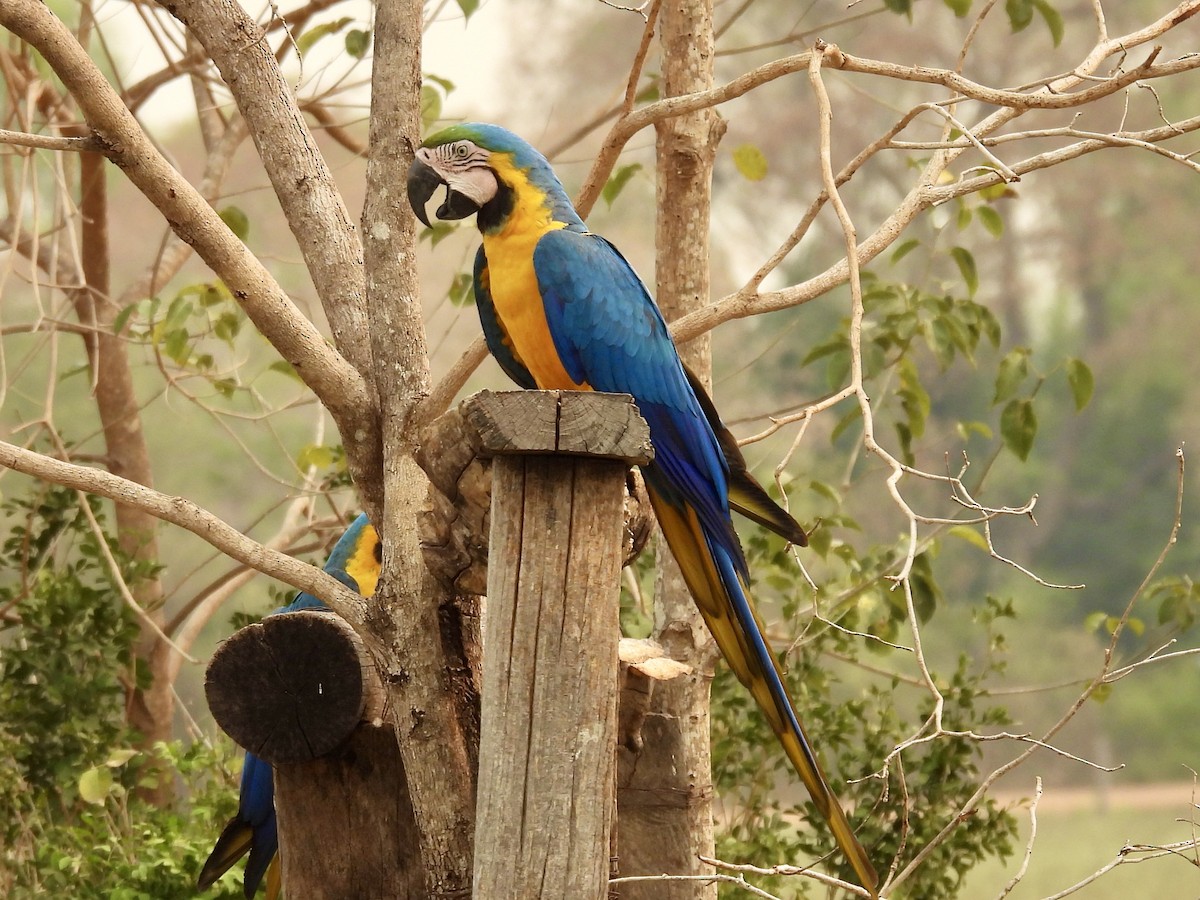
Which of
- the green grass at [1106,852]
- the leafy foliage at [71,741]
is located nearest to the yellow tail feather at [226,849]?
the leafy foliage at [71,741]

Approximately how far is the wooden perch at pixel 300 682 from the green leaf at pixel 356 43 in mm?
1030

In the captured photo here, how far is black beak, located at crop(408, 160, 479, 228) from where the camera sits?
1.45m

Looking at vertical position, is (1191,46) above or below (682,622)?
above

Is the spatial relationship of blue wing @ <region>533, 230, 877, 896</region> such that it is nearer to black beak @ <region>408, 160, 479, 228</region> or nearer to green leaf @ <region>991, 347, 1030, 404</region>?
black beak @ <region>408, 160, 479, 228</region>

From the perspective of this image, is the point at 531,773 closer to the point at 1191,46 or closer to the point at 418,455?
the point at 418,455

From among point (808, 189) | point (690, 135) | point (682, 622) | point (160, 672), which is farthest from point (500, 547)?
point (808, 189)

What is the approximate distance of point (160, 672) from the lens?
2529 mm

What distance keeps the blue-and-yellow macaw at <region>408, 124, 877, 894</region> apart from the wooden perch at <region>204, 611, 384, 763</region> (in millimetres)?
425

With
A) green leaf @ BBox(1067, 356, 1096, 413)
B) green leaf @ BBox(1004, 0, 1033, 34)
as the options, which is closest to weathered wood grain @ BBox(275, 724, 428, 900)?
green leaf @ BBox(1067, 356, 1096, 413)

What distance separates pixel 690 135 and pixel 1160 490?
16.5 ft

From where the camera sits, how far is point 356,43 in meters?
2.03

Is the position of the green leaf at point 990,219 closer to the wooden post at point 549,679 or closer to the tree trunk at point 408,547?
the tree trunk at point 408,547

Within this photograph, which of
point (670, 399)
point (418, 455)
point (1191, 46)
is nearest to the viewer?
point (418, 455)

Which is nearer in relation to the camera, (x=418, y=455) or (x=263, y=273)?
(x=418, y=455)
